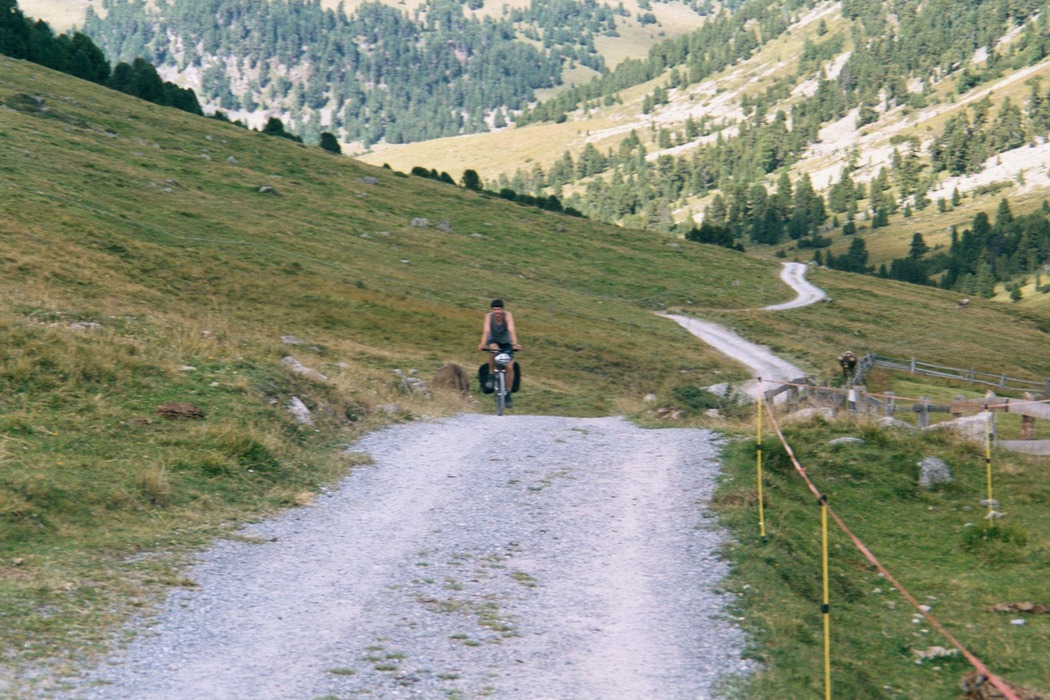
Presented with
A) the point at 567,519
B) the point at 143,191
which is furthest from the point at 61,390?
the point at 143,191

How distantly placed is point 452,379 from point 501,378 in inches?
225

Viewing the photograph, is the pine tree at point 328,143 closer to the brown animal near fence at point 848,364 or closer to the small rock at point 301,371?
the brown animal near fence at point 848,364

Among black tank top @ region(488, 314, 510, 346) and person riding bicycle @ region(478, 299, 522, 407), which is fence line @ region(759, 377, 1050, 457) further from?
black tank top @ region(488, 314, 510, 346)

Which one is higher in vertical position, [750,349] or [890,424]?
[750,349]

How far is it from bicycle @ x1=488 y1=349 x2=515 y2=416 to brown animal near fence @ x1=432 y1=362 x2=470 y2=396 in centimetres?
504

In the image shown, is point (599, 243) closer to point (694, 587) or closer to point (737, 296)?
point (737, 296)

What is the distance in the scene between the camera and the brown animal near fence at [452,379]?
31.0 meters

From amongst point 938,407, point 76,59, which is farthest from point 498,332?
point 76,59

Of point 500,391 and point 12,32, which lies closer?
point 500,391

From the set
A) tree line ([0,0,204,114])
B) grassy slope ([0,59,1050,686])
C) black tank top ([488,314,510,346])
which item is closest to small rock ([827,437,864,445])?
black tank top ([488,314,510,346])

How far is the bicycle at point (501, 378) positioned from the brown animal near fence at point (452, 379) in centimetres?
504

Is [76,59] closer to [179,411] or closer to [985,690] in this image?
[179,411]

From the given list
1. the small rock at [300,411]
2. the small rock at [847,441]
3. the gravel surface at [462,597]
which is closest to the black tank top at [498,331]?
the small rock at [300,411]

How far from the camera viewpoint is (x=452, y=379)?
31250 millimetres
